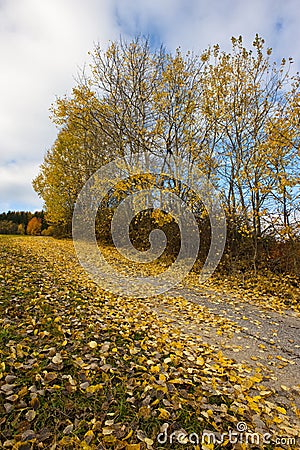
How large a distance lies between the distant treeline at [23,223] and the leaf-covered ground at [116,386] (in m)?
22.9

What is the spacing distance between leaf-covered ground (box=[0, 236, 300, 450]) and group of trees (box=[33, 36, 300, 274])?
181 inches

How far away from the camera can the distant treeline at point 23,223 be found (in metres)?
29.1

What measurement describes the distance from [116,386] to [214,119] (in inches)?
318

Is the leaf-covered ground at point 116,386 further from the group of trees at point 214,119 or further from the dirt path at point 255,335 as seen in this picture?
the group of trees at point 214,119

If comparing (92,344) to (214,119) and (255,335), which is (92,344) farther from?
(214,119)

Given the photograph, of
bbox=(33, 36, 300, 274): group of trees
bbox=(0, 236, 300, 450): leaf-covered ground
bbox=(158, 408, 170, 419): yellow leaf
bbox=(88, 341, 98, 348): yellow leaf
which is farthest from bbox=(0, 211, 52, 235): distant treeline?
bbox=(158, 408, 170, 419): yellow leaf

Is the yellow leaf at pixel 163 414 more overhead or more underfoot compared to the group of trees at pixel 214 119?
more underfoot

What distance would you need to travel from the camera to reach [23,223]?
32531mm

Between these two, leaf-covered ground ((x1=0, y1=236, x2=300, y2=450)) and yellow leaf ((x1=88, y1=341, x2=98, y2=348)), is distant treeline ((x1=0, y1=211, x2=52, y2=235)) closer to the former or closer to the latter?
leaf-covered ground ((x1=0, y1=236, x2=300, y2=450))

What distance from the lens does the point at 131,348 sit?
350 centimetres

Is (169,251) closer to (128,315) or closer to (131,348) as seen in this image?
(128,315)

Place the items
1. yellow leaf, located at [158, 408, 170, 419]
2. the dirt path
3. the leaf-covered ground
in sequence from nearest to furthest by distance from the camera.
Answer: the leaf-covered ground
yellow leaf, located at [158, 408, 170, 419]
the dirt path

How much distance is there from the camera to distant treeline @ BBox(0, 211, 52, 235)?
29.1 m

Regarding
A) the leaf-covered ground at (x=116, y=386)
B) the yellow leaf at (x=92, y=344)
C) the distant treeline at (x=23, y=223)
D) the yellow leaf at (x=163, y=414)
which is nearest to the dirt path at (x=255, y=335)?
the leaf-covered ground at (x=116, y=386)
